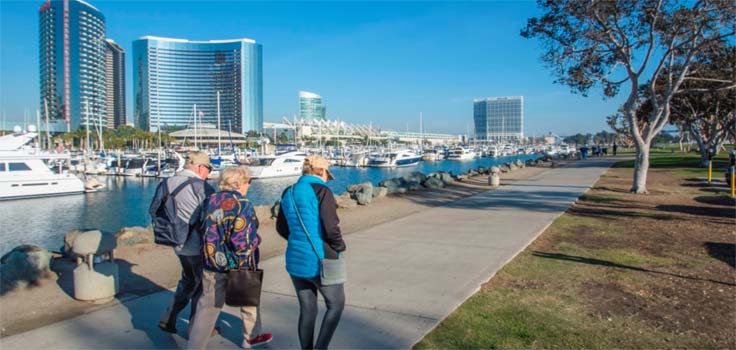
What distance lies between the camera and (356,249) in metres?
8.73

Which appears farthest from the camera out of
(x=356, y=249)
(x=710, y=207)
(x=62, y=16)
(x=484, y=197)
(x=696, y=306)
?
(x=62, y=16)

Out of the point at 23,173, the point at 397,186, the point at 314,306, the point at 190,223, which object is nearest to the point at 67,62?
the point at 23,173

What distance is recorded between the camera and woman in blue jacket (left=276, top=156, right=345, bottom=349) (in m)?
3.81

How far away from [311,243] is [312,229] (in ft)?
0.33

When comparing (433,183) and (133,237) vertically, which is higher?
(433,183)

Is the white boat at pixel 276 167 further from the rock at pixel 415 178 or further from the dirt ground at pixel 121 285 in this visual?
the dirt ground at pixel 121 285

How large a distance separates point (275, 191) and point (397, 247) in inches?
1317

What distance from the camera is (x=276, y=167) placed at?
54.3 metres

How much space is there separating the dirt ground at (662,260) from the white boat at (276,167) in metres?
41.2

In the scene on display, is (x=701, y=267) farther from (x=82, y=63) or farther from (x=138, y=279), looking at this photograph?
(x=82, y=63)

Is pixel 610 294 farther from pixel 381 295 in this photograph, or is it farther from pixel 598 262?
pixel 381 295

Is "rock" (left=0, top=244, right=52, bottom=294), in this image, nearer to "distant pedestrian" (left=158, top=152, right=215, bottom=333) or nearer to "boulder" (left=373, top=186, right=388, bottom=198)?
"distant pedestrian" (left=158, top=152, right=215, bottom=333)

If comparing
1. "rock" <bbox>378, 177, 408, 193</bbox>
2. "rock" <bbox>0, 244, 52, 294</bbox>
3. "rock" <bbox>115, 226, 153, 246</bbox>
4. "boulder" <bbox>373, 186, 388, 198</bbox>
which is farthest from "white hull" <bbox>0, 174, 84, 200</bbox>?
"rock" <bbox>0, 244, 52, 294</bbox>

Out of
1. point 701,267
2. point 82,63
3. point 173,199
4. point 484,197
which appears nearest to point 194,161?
point 173,199
